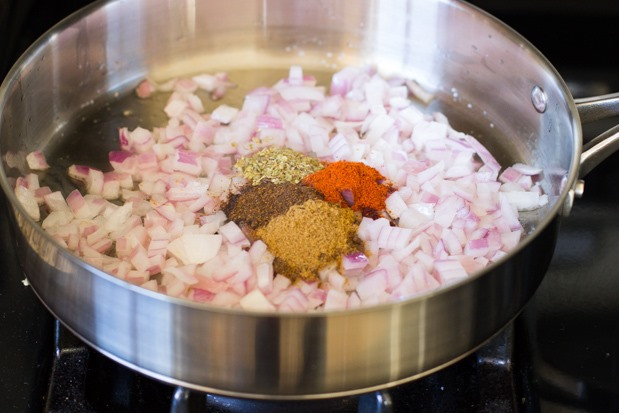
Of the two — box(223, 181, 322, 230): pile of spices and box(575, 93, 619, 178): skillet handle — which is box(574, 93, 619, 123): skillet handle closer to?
box(575, 93, 619, 178): skillet handle

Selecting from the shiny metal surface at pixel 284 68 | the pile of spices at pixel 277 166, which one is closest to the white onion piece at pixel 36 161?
the shiny metal surface at pixel 284 68

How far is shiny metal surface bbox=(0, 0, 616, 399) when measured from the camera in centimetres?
80

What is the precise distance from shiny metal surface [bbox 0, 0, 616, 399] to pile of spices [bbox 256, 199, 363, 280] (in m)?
0.21

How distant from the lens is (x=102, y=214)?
44.5 inches

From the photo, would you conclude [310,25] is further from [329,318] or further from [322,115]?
[329,318]

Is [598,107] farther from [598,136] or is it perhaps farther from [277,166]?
[277,166]

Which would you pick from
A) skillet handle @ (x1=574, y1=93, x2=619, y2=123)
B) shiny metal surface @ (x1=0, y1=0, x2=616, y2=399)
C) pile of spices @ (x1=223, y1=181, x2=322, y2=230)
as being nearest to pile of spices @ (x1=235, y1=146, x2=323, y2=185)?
pile of spices @ (x1=223, y1=181, x2=322, y2=230)

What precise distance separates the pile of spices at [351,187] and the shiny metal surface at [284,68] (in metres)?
0.20

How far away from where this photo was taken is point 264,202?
111 cm

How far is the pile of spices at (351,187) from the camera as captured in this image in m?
1.11

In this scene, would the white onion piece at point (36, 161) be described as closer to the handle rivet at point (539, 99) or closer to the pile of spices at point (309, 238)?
the pile of spices at point (309, 238)

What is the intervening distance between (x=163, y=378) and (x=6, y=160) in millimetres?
362

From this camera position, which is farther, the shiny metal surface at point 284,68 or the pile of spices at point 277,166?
the pile of spices at point 277,166

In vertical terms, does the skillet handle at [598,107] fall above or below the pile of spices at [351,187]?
above
